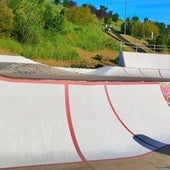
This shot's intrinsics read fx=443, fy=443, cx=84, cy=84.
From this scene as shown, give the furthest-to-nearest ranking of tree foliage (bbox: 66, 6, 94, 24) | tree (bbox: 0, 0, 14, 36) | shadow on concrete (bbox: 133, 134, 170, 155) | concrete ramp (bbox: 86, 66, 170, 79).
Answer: tree foliage (bbox: 66, 6, 94, 24), tree (bbox: 0, 0, 14, 36), concrete ramp (bbox: 86, 66, 170, 79), shadow on concrete (bbox: 133, 134, 170, 155)

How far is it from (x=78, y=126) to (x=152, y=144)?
7.19ft

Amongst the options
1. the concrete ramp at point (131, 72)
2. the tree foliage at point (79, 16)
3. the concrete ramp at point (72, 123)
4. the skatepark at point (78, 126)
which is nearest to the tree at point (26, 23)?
the tree foliage at point (79, 16)

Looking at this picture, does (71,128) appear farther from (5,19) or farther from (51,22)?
(51,22)

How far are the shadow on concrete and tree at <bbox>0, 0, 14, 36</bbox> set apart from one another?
2490 cm

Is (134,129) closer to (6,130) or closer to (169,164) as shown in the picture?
(169,164)

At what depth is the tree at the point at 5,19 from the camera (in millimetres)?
34188

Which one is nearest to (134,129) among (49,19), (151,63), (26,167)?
(26,167)

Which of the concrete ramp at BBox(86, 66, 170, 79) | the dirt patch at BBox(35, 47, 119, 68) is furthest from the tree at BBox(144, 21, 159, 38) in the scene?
the concrete ramp at BBox(86, 66, 170, 79)

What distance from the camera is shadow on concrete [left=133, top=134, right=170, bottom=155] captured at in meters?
11.0

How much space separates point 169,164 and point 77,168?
2258 mm

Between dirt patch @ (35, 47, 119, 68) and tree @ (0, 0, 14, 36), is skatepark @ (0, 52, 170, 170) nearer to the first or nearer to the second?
dirt patch @ (35, 47, 119, 68)

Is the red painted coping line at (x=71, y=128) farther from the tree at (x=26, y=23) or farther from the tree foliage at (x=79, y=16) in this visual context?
the tree foliage at (x=79, y=16)

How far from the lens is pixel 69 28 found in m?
41.9

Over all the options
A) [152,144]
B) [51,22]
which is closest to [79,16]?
[51,22]
